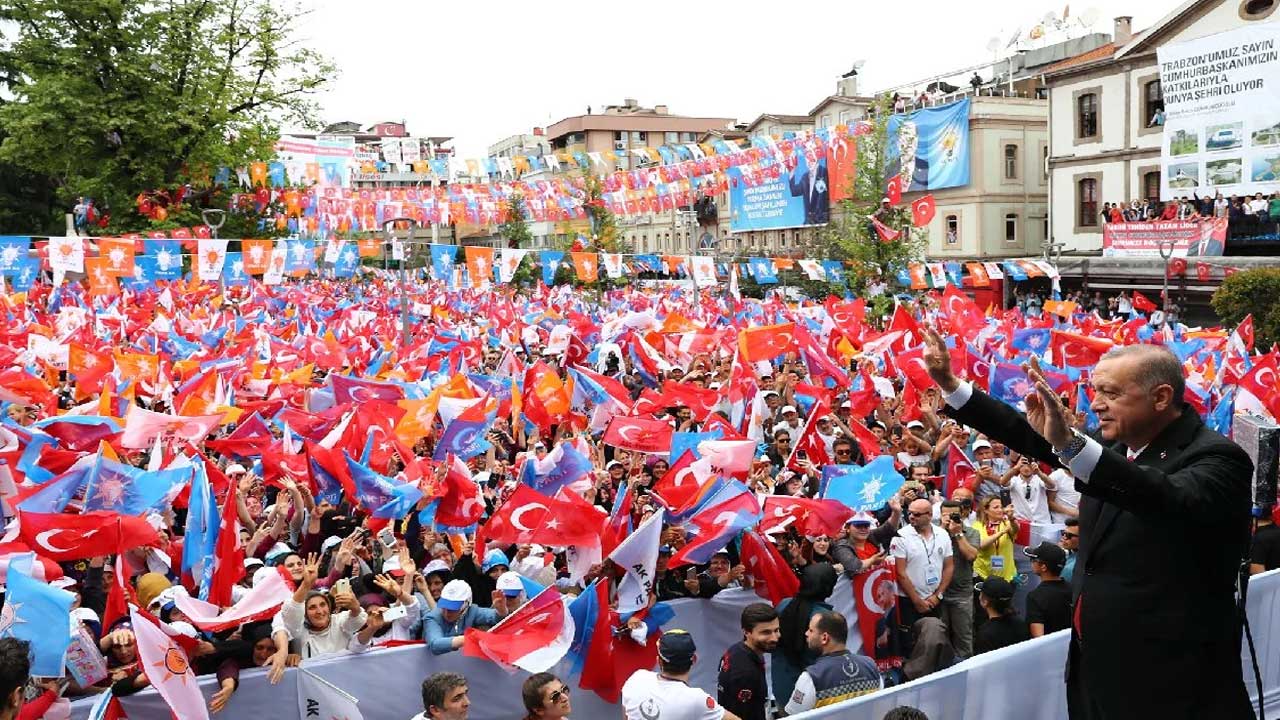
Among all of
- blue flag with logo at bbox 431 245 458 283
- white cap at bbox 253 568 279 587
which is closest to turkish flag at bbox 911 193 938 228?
blue flag with logo at bbox 431 245 458 283

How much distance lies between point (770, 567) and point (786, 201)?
169 ft

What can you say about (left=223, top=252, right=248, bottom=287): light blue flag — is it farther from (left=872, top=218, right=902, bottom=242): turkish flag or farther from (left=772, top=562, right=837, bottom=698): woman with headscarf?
(left=772, top=562, right=837, bottom=698): woman with headscarf

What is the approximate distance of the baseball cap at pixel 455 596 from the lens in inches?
255

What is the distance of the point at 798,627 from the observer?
6.39 meters

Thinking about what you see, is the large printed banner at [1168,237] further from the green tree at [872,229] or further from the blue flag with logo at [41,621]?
the blue flag with logo at [41,621]

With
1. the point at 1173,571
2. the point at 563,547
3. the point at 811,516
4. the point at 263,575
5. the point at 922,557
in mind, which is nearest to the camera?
the point at 1173,571

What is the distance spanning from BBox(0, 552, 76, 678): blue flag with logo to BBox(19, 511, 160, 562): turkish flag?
1.50 metres

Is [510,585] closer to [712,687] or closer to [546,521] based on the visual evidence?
[546,521]

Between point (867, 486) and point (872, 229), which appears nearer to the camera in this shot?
point (867, 486)

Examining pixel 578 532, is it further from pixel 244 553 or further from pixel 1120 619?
pixel 1120 619

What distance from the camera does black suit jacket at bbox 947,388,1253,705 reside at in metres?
2.82

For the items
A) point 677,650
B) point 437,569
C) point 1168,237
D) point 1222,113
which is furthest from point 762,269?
point 677,650

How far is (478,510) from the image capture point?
332 inches

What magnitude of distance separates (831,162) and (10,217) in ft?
121
